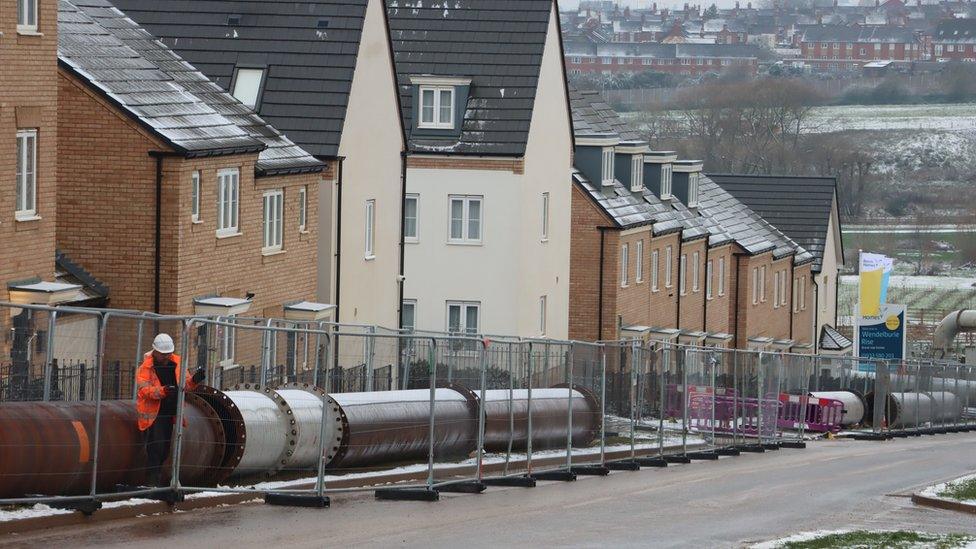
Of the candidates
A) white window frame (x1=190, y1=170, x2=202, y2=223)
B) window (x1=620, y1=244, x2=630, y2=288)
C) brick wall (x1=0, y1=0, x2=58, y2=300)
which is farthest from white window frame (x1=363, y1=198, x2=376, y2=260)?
window (x1=620, y1=244, x2=630, y2=288)

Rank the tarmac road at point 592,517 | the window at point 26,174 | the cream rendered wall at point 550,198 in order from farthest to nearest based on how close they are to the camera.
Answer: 1. the cream rendered wall at point 550,198
2. the window at point 26,174
3. the tarmac road at point 592,517

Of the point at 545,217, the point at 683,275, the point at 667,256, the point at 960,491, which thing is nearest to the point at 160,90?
the point at 960,491

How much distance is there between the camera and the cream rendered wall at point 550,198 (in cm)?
4669

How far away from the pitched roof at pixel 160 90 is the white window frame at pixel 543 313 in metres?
12.5

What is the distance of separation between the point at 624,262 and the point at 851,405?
311 inches

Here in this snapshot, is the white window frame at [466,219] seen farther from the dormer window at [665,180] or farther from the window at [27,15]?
the window at [27,15]

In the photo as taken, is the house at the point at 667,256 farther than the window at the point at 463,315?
Yes

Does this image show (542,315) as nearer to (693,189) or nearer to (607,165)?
(607,165)

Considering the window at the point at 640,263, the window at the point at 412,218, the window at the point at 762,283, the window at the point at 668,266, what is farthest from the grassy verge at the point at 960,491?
the window at the point at 762,283

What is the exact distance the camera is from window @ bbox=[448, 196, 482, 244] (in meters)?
46.5

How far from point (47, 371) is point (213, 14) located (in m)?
23.9

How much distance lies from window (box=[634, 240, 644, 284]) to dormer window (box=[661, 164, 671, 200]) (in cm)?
494

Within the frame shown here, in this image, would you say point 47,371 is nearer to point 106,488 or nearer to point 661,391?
point 106,488

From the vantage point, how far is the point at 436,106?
45.9m
